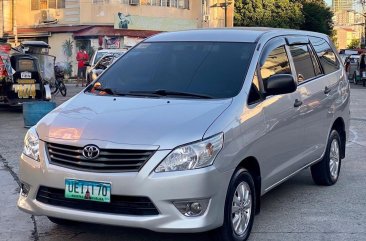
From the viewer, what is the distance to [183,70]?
17.5 ft

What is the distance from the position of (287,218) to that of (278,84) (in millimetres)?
1364

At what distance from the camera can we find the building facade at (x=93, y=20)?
3569 centimetres

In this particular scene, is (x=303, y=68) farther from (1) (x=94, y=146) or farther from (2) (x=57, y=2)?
(2) (x=57, y=2)

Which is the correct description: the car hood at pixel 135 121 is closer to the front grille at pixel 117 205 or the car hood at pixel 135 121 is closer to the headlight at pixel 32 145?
the headlight at pixel 32 145

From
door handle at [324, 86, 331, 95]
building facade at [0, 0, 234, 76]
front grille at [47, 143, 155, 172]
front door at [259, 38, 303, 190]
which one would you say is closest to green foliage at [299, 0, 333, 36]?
building facade at [0, 0, 234, 76]

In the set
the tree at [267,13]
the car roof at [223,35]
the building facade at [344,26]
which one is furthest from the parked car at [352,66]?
the building facade at [344,26]

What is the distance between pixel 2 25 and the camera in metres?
40.7

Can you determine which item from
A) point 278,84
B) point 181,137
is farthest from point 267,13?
point 181,137

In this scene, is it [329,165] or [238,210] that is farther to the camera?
[329,165]

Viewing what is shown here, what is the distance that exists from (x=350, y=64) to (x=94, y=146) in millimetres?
31074

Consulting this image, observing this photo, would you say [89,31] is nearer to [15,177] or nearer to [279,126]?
[15,177]

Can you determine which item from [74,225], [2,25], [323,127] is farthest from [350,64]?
[74,225]

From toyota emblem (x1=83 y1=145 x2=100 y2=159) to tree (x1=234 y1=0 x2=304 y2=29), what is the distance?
44.9 metres

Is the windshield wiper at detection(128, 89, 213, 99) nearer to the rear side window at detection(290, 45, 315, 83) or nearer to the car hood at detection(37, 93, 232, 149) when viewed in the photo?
the car hood at detection(37, 93, 232, 149)
